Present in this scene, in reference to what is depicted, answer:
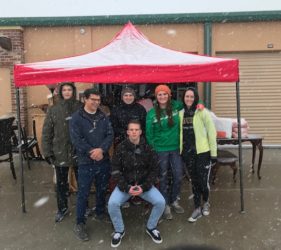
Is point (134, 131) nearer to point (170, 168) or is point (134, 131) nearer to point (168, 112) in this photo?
point (168, 112)

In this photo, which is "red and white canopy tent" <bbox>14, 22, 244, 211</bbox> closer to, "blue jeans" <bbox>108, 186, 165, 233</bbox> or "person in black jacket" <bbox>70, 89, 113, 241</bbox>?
"person in black jacket" <bbox>70, 89, 113, 241</bbox>

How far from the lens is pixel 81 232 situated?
4.74m

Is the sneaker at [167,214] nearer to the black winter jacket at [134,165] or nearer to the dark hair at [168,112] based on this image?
the black winter jacket at [134,165]

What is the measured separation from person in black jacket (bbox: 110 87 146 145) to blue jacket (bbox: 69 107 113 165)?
0.56 meters

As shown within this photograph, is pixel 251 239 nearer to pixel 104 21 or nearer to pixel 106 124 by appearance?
pixel 106 124

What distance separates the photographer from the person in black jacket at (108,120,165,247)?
4.60m

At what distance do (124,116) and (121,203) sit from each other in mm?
1265

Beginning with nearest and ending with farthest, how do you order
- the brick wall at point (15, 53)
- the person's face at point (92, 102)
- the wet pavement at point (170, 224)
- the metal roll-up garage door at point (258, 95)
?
the wet pavement at point (170, 224), the person's face at point (92, 102), the brick wall at point (15, 53), the metal roll-up garage door at point (258, 95)

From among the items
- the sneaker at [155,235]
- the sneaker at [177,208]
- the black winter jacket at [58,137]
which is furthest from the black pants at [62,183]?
the sneaker at [177,208]

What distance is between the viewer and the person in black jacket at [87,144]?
4.71 metres

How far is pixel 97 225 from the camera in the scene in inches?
202

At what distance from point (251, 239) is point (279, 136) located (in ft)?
21.8

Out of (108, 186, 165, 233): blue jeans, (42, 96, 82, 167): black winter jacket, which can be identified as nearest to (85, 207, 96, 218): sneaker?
(42, 96, 82, 167): black winter jacket

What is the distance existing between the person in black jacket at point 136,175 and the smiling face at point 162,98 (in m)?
0.62
